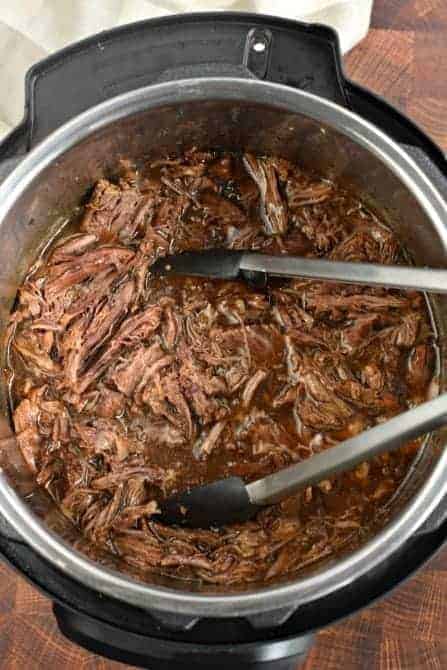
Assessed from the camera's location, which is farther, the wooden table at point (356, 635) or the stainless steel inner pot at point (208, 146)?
the wooden table at point (356, 635)

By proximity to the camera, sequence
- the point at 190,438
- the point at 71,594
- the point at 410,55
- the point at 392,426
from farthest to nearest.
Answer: the point at 410,55 < the point at 190,438 < the point at 71,594 < the point at 392,426

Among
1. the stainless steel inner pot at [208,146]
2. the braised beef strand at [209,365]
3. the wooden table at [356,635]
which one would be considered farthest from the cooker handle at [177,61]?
the wooden table at [356,635]

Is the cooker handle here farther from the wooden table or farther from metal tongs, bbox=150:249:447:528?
the wooden table

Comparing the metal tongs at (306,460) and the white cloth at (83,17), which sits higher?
the white cloth at (83,17)

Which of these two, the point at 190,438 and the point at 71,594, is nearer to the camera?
the point at 71,594

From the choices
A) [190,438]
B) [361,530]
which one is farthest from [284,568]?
[190,438]

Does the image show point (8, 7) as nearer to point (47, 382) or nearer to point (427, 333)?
point (47, 382)

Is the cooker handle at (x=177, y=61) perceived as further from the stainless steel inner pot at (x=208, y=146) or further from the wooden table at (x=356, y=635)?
the wooden table at (x=356, y=635)
